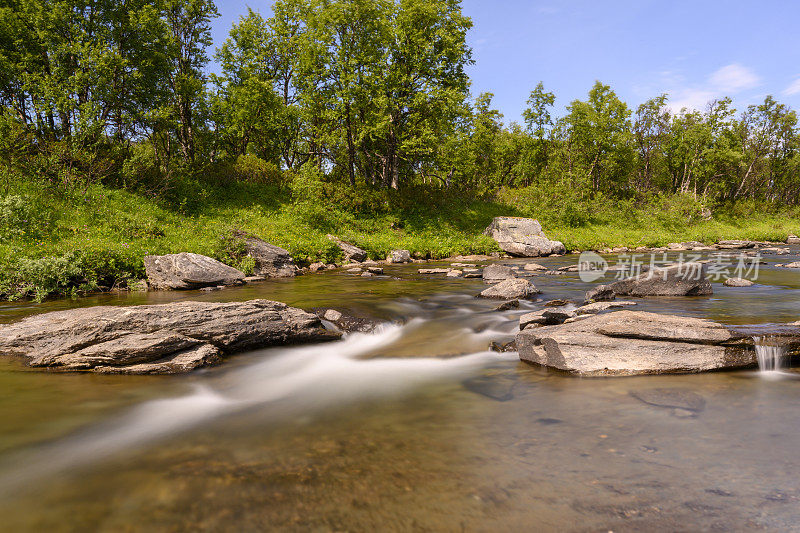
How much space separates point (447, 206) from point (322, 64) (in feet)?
51.4

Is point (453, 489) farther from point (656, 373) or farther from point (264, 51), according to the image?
point (264, 51)

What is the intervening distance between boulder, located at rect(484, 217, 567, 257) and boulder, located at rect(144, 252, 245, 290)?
19.9 m

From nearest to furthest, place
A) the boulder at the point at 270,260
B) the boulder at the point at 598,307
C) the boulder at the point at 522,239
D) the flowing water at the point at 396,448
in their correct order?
the flowing water at the point at 396,448
the boulder at the point at 598,307
the boulder at the point at 270,260
the boulder at the point at 522,239

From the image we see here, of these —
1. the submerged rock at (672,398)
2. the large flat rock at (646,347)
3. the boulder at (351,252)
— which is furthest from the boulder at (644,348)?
the boulder at (351,252)

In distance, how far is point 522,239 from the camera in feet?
96.0

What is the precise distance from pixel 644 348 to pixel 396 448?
442 cm

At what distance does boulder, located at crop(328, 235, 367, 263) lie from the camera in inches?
916

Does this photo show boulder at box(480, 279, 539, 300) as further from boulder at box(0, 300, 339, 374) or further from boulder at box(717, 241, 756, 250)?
boulder at box(717, 241, 756, 250)

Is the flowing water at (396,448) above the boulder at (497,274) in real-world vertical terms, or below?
below

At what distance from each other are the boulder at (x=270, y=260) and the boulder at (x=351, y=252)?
4.27 m

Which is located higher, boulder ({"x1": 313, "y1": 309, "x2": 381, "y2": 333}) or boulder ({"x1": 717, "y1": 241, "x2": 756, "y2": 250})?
boulder ({"x1": 717, "y1": 241, "x2": 756, "y2": 250})

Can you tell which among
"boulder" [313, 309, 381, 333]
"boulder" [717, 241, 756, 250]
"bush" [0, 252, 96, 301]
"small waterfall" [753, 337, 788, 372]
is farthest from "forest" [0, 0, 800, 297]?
"small waterfall" [753, 337, 788, 372]

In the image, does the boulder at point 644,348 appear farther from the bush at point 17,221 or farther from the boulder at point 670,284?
the bush at point 17,221

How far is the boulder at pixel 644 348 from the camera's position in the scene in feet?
19.7
